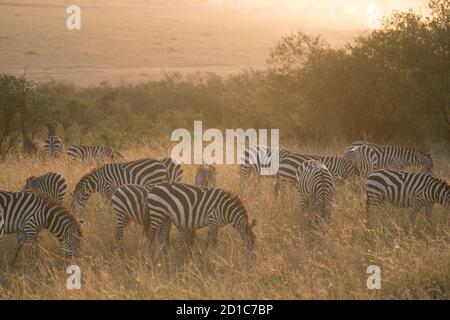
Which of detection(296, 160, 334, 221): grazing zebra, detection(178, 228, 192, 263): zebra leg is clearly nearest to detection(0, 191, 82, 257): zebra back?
detection(178, 228, 192, 263): zebra leg

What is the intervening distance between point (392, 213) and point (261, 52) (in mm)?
59772

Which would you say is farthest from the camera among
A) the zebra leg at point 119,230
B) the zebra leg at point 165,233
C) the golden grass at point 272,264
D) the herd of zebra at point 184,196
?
the zebra leg at point 119,230

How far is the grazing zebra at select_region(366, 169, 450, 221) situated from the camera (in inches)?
418

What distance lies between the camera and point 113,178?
11945 millimetres

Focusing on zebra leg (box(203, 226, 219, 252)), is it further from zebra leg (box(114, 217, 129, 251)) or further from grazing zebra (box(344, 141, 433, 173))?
grazing zebra (box(344, 141, 433, 173))

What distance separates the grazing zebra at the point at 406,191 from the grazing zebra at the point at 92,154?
696cm

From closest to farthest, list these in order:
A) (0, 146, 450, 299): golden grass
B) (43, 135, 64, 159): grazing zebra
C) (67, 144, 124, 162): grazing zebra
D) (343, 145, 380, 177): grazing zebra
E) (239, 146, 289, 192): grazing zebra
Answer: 1. (0, 146, 450, 299): golden grass
2. (239, 146, 289, 192): grazing zebra
3. (343, 145, 380, 177): grazing zebra
4. (67, 144, 124, 162): grazing zebra
5. (43, 135, 64, 159): grazing zebra

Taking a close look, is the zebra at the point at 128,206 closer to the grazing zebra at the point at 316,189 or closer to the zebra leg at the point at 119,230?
the zebra leg at the point at 119,230

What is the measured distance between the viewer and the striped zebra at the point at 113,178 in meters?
11.4

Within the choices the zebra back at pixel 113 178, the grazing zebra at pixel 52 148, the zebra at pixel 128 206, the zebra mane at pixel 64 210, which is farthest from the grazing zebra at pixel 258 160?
the grazing zebra at pixel 52 148

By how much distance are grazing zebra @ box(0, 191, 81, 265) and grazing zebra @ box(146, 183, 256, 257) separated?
1.18m

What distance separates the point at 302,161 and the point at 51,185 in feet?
16.1

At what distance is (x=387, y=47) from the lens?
62.9 feet

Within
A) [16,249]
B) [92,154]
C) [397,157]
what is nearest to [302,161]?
[397,157]
